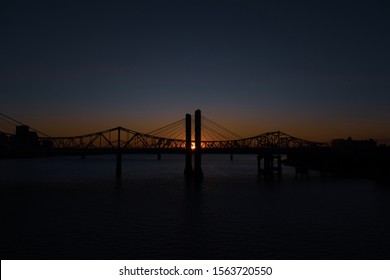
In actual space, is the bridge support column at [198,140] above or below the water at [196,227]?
above

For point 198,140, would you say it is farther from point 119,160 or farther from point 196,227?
point 196,227

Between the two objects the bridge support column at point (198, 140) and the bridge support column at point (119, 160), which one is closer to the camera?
the bridge support column at point (198, 140)

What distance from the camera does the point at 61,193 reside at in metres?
61.9

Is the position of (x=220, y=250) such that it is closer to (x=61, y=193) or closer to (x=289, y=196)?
(x=289, y=196)

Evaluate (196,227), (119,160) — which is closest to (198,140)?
(119,160)

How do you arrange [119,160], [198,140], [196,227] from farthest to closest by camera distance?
[119,160], [198,140], [196,227]

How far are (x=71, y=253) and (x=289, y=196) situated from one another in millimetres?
37363

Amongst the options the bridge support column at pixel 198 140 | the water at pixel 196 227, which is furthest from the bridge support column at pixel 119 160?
the water at pixel 196 227

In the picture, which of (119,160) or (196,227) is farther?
(119,160)

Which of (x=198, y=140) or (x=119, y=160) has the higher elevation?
(x=198, y=140)

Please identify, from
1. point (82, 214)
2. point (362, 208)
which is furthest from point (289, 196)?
point (82, 214)

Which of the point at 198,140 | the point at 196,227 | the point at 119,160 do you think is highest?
the point at 198,140

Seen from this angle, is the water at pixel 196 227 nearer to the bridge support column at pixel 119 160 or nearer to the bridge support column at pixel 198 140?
the bridge support column at pixel 198 140

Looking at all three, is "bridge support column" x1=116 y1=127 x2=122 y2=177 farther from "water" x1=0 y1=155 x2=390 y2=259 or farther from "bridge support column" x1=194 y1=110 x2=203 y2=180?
"water" x1=0 y1=155 x2=390 y2=259
